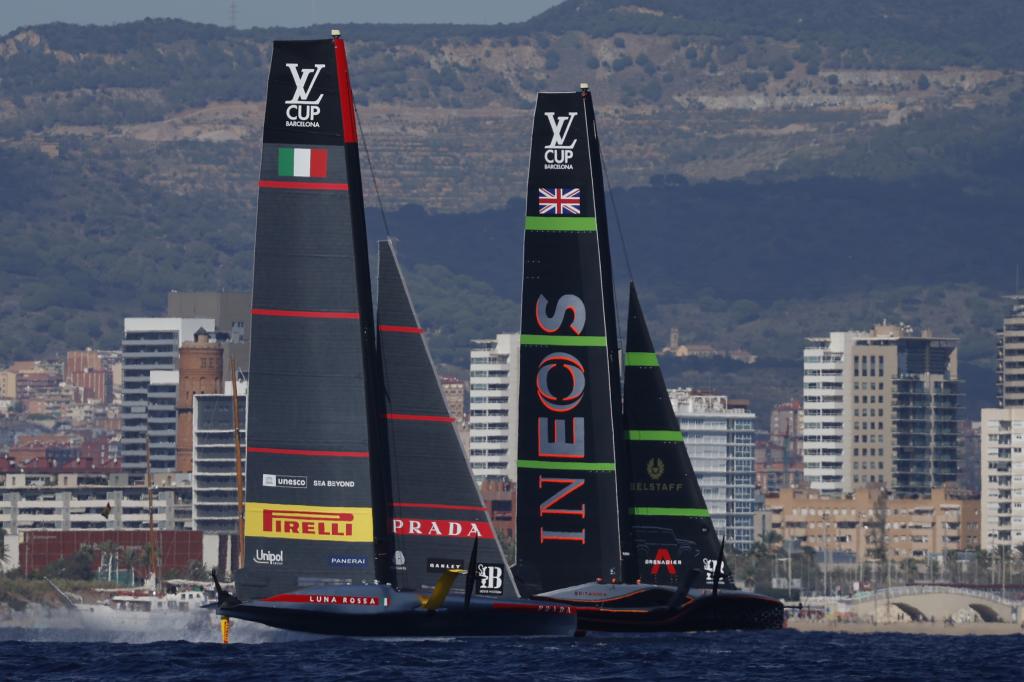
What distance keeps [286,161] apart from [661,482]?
689 inches

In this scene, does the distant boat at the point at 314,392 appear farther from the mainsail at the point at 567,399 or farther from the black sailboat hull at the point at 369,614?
the mainsail at the point at 567,399

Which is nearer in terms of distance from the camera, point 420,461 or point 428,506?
point 428,506

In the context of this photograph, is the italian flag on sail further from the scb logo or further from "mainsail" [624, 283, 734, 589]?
"mainsail" [624, 283, 734, 589]

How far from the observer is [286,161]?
48906 mm

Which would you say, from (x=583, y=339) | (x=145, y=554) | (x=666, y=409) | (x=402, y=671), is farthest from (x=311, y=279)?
(x=145, y=554)

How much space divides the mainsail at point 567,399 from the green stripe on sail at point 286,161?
10.3 m

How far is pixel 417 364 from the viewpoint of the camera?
167 feet

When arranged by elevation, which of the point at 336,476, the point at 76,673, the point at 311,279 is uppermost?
the point at 311,279

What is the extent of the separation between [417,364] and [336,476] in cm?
295

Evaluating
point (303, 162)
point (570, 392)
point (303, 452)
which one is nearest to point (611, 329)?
point (570, 392)

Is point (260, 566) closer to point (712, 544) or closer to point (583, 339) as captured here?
point (583, 339)

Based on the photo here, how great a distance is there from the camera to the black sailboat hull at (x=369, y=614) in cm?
4847

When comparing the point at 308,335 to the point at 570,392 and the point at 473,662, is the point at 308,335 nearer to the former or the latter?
the point at 473,662

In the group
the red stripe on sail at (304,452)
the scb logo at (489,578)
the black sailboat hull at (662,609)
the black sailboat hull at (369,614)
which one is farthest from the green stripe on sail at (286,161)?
the black sailboat hull at (662,609)
